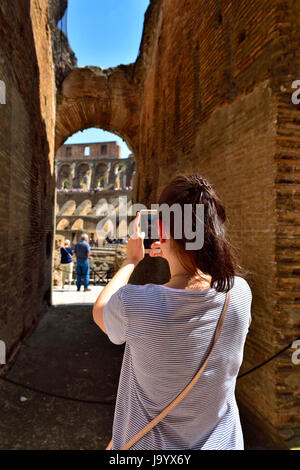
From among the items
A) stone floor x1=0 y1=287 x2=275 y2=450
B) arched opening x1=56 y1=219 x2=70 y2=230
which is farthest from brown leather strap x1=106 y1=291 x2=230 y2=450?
arched opening x1=56 y1=219 x2=70 y2=230

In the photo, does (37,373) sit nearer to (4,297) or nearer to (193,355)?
(4,297)

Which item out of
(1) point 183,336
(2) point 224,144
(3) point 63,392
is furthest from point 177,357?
(3) point 63,392

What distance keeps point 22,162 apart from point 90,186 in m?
40.9

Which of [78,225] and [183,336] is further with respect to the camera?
[78,225]

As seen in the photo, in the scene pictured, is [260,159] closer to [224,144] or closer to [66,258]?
[224,144]

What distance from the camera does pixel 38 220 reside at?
726 centimetres

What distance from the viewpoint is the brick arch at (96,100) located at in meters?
10.3

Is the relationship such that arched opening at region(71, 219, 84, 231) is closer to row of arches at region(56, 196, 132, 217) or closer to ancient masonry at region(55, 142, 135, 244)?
ancient masonry at region(55, 142, 135, 244)

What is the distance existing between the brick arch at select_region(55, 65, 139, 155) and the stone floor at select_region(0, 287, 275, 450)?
7.28 meters

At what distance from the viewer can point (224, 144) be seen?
13.3 ft

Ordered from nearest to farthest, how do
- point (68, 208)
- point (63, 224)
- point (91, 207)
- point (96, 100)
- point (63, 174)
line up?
point (96, 100) < point (63, 224) < point (68, 208) < point (91, 207) < point (63, 174)

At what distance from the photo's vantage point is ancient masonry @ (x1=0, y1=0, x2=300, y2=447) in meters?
2.97
